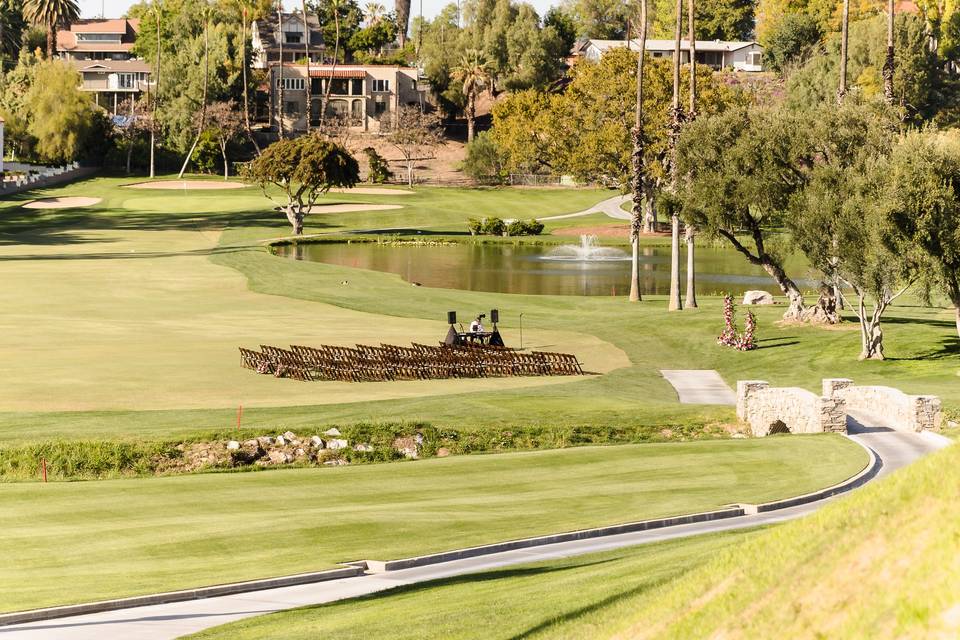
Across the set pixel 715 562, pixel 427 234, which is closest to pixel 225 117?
pixel 427 234

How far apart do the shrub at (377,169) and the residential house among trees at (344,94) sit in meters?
20.9

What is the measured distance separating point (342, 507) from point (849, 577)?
52.1ft

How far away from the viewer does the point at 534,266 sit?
9544 centimetres

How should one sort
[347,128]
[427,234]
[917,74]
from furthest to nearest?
[347,128], [917,74], [427,234]

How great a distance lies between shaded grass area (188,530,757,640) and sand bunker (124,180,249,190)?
5324 inches

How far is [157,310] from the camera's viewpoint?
63594mm

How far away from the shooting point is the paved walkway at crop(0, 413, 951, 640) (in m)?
18.0

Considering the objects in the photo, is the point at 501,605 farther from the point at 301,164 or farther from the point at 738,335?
the point at 301,164

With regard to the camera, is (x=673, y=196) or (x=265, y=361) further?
(x=673, y=196)

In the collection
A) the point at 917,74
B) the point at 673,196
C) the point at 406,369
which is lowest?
the point at 406,369

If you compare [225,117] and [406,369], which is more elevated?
[225,117]

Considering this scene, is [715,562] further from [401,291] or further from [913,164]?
[401,291]

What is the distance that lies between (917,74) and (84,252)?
4006 inches

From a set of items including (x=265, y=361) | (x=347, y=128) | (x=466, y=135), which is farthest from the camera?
(x=466, y=135)
